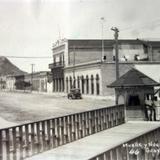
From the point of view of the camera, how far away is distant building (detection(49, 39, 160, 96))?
1218 inches

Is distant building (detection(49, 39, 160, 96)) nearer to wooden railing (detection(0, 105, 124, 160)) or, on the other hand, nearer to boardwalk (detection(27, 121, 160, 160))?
wooden railing (detection(0, 105, 124, 160))

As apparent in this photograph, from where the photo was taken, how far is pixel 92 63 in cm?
3244

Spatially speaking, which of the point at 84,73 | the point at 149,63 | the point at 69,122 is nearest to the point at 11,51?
the point at 69,122

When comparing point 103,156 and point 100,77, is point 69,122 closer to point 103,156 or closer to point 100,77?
point 103,156

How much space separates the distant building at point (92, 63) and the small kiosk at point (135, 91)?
12.1 meters

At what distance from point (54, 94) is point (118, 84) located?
18.7m

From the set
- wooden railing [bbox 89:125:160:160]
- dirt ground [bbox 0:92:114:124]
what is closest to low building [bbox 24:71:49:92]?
dirt ground [bbox 0:92:114:124]

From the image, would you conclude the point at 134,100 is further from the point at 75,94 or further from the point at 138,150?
the point at 75,94

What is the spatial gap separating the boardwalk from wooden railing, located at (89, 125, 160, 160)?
0.48 ft

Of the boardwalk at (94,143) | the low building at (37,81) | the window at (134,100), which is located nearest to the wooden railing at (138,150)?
the boardwalk at (94,143)

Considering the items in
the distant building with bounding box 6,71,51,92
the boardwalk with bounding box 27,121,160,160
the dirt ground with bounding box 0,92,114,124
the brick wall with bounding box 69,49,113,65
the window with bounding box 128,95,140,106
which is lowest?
the boardwalk with bounding box 27,121,160,160

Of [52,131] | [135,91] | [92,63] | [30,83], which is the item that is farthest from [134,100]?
[30,83]

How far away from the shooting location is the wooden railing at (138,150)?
16.1 feet

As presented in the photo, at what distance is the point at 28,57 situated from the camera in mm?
11227
